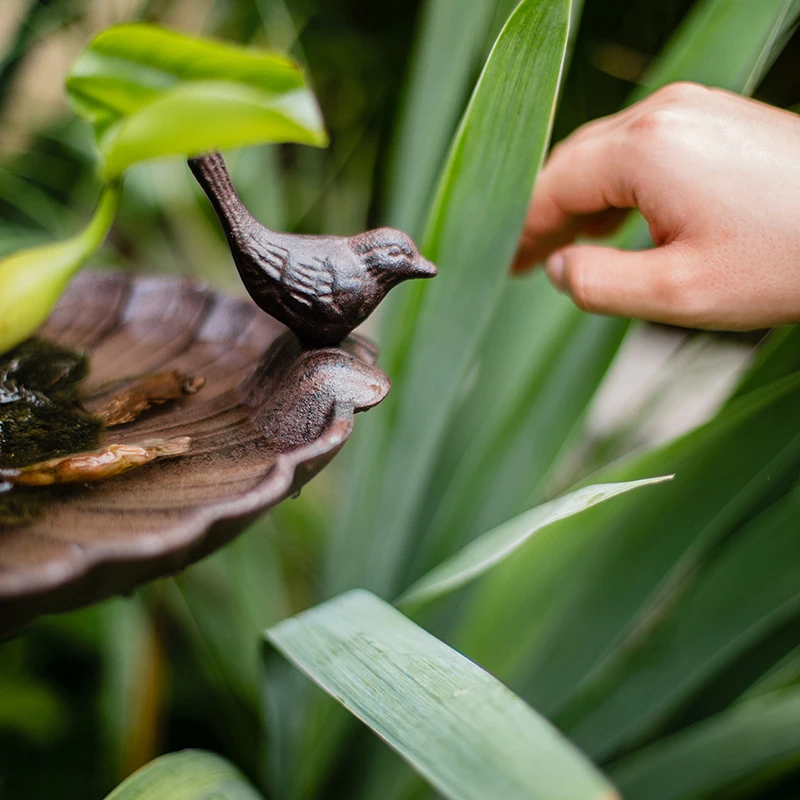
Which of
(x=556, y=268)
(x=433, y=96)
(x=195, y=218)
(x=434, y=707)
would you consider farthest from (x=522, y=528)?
(x=195, y=218)

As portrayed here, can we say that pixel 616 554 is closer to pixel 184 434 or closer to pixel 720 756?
pixel 720 756

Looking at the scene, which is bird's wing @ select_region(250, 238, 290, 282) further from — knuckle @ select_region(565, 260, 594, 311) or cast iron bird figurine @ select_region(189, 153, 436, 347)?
knuckle @ select_region(565, 260, 594, 311)

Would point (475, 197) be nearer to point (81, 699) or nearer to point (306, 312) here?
point (306, 312)

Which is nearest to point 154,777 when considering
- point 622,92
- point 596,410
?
point 596,410

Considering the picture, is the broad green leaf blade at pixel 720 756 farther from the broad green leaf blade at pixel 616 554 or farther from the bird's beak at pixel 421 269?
the bird's beak at pixel 421 269

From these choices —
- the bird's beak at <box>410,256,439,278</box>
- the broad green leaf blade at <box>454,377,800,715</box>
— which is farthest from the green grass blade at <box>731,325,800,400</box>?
the bird's beak at <box>410,256,439,278</box>

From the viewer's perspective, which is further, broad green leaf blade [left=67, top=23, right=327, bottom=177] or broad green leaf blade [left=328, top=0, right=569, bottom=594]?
broad green leaf blade [left=328, top=0, right=569, bottom=594]
